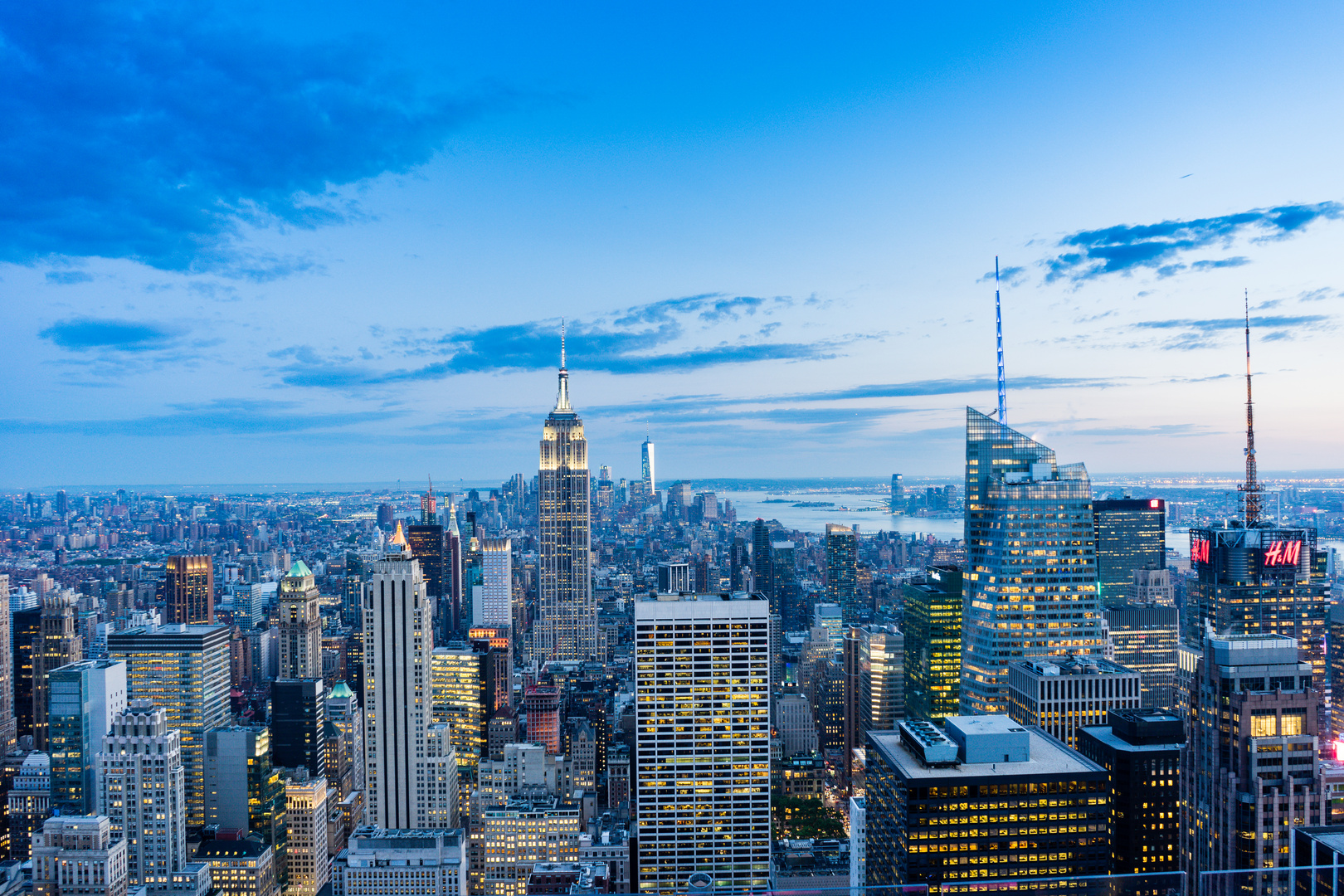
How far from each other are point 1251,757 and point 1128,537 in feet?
126

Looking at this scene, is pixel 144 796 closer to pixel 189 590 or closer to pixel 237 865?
pixel 237 865

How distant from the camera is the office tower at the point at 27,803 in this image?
106 ft

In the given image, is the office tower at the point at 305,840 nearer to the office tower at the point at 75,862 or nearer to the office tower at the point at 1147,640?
the office tower at the point at 75,862

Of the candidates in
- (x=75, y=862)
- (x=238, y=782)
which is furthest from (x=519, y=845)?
(x=75, y=862)

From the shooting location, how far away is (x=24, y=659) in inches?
1677

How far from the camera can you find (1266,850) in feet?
55.4

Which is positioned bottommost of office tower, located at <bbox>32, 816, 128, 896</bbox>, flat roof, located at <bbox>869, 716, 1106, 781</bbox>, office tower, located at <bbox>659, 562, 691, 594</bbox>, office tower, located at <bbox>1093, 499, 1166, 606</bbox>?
office tower, located at <bbox>32, 816, 128, 896</bbox>

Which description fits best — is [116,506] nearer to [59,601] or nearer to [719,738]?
[59,601]

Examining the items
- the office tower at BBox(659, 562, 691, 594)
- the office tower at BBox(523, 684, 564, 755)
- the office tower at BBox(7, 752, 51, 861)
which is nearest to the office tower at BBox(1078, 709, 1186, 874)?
the office tower at BBox(523, 684, 564, 755)

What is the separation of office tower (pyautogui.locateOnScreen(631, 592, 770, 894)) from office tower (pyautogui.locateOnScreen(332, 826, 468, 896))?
5.74m

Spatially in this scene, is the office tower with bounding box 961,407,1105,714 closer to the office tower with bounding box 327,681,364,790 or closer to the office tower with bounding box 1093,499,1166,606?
the office tower with bounding box 1093,499,1166,606

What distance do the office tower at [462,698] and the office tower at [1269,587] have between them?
106 ft

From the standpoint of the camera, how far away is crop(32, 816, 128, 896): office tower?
2481 cm

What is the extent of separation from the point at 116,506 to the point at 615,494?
51.9 metres
